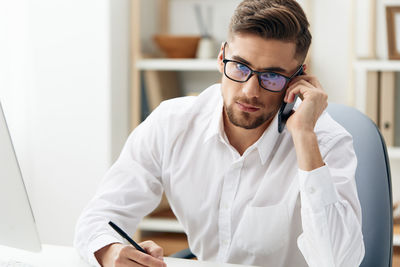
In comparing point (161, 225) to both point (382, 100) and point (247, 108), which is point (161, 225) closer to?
point (382, 100)

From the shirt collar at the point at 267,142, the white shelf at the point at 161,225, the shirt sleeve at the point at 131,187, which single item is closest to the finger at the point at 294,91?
the shirt collar at the point at 267,142

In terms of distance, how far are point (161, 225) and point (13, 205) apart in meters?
1.59

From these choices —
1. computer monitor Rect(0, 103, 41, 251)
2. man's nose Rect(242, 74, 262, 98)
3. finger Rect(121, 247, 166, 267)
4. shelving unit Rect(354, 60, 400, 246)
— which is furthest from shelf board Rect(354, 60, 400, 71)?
computer monitor Rect(0, 103, 41, 251)

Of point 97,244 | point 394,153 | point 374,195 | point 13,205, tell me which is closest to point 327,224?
point 374,195

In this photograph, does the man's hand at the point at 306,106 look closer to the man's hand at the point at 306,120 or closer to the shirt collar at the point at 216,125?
the man's hand at the point at 306,120

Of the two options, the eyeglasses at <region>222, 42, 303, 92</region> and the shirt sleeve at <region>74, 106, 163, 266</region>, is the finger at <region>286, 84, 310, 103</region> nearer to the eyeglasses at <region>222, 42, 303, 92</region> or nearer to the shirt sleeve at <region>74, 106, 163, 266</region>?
the eyeglasses at <region>222, 42, 303, 92</region>

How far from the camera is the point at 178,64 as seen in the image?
262cm

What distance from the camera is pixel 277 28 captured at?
4.45 feet

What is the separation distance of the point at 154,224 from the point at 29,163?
65cm

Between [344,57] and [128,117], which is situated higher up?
[344,57]

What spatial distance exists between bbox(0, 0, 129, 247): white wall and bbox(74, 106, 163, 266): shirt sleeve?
40.1 inches

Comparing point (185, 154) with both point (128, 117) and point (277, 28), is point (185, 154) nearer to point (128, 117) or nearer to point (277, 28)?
→ point (277, 28)

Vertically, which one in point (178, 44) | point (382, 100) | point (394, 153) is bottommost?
point (394, 153)

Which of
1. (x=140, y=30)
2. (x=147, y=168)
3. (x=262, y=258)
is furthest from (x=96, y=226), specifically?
(x=140, y=30)
